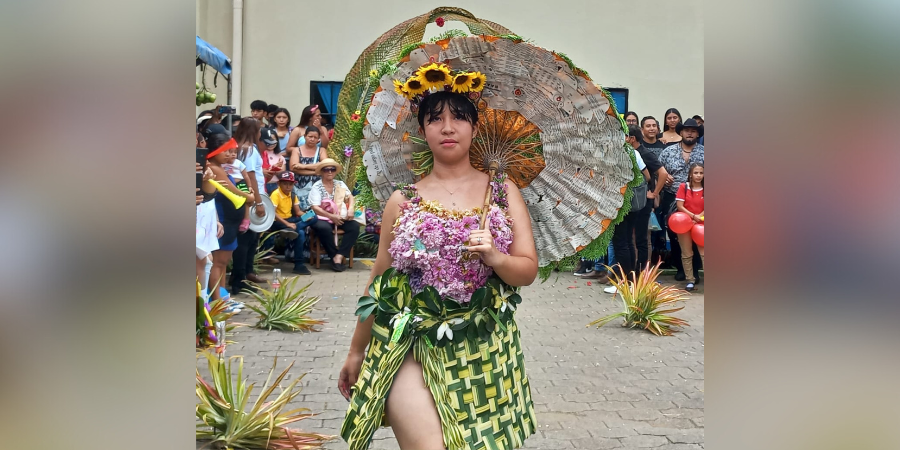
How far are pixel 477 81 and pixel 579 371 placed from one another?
3449mm

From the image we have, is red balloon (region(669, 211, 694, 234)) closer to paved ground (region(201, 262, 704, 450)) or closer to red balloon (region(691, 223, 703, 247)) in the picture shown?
red balloon (region(691, 223, 703, 247))

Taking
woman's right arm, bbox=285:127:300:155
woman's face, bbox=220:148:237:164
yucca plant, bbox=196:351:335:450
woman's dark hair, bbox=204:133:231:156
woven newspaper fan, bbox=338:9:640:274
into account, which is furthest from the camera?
woman's right arm, bbox=285:127:300:155

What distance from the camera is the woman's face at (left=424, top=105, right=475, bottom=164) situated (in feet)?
9.43

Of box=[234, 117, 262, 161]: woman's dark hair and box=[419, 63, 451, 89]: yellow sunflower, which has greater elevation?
box=[234, 117, 262, 161]: woman's dark hair

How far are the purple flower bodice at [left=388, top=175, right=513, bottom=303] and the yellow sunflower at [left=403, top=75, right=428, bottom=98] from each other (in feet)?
1.32

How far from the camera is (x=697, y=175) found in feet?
27.4

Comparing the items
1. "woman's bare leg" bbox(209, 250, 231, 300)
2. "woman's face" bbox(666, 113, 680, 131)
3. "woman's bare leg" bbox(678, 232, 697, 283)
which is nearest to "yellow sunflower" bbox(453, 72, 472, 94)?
"woman's bare leg" bbox(209, 250, 231, 300)

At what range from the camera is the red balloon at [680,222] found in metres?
8.55

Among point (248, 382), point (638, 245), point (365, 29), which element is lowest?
point (248, 382)
